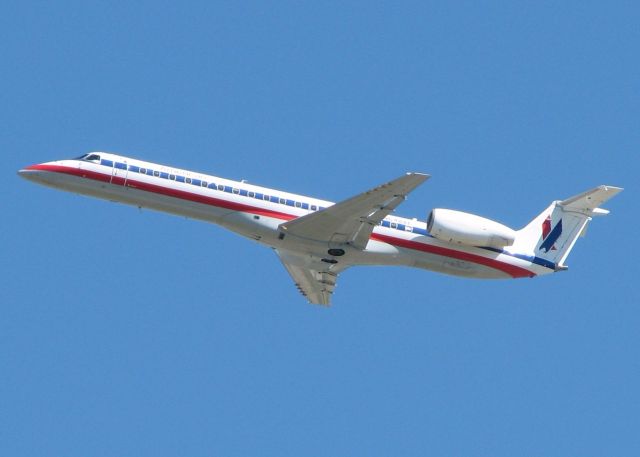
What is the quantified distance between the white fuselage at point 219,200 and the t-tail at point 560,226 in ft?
11.4

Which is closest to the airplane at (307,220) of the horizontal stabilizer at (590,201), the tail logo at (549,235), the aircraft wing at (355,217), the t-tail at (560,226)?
the aircraft wing at (355,217)

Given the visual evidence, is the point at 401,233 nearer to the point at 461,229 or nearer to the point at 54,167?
the point at 461,229

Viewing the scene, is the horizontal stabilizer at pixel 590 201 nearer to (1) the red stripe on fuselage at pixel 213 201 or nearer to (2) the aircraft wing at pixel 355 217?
(1) the red stripe on fuselage at pixel 213 201

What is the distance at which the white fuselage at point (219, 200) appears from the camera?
38312 mm

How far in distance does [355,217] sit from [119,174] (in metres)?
8.38

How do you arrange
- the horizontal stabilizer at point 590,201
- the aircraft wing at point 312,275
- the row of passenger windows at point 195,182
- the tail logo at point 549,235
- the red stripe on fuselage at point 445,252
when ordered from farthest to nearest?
the tail logo at point 549,235 → the horizontal stabilizer at point 590,201 → the aircraft wing at point 312,275 → the red stripe on fuselage at point 445,252 → the row of passenger windows at point 195,182

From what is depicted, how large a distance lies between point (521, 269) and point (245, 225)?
10344 millimetres

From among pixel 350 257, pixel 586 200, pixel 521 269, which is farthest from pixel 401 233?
pixel 586 200

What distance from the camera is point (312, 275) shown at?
139 feet

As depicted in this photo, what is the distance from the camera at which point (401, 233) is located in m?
39.4

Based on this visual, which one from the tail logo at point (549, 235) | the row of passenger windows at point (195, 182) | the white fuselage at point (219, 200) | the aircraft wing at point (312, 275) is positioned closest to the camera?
the white fuselage at point (219, 200)

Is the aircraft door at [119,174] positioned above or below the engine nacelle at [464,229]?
above

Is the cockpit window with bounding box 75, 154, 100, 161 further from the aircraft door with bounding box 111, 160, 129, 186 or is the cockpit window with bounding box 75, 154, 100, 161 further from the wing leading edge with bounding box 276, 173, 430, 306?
the wing leading edge with bounding box 276, 173, 430, 306

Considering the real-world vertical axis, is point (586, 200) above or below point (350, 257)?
above
